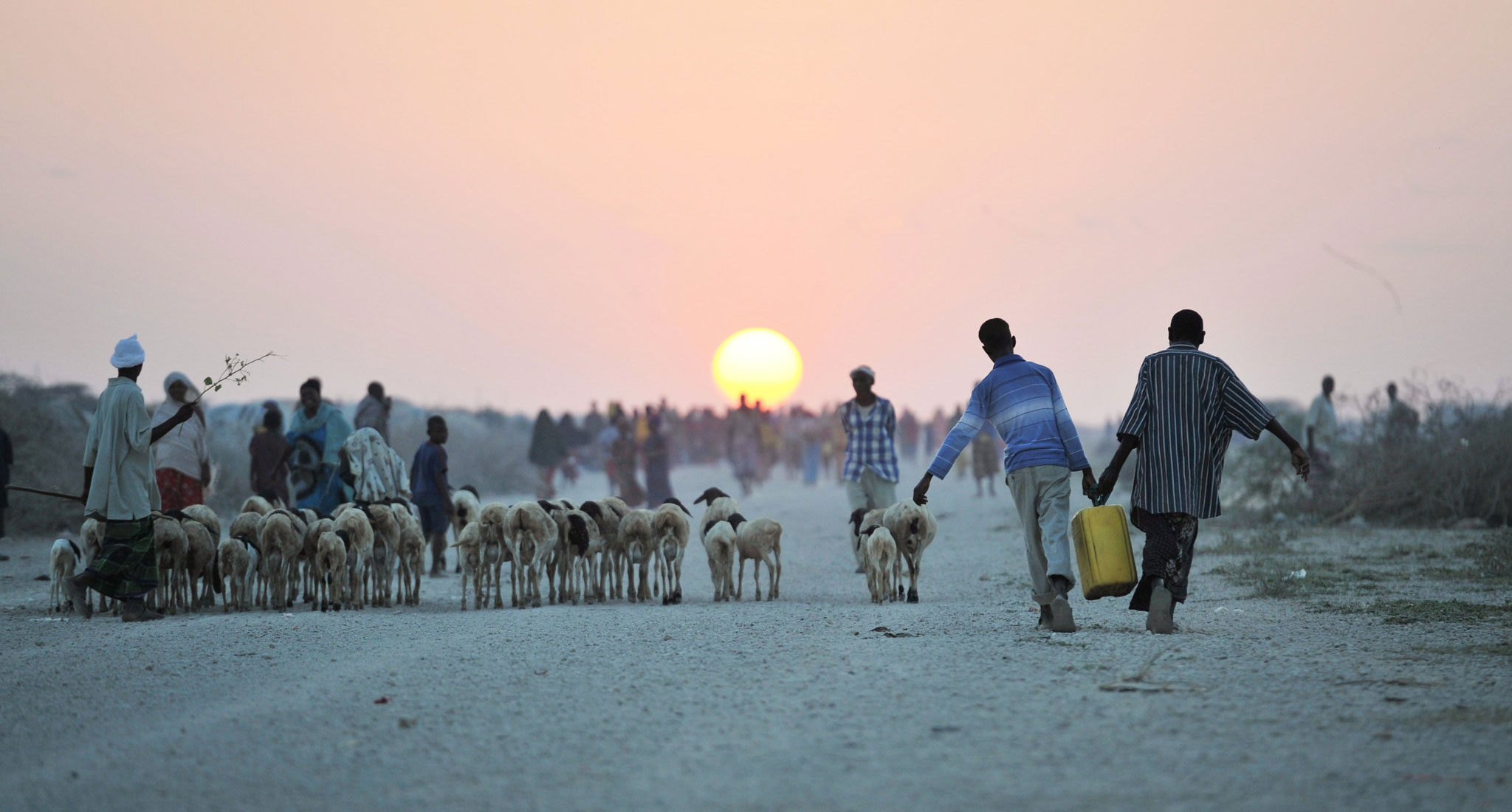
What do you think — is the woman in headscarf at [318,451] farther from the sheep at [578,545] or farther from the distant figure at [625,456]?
the distant figure at [625,456]

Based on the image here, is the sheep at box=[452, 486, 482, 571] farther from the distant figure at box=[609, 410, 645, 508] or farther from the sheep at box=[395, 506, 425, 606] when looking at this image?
the distant figure at box=[609, 410, 645, 508]

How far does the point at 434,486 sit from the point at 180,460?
8.38ft

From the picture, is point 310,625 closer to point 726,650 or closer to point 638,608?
point 638,608

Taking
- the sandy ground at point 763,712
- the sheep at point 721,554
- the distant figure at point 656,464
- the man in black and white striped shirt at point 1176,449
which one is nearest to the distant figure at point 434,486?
the sheep at point 721,554

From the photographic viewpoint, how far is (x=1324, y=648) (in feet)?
24.8

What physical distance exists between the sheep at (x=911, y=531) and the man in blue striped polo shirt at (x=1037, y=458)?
2.14 m

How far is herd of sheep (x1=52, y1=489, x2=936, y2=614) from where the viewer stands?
10.7 m

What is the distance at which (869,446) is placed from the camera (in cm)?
1354

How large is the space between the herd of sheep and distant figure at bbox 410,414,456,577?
78.6 inches

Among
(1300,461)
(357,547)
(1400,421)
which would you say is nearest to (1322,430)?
(1400,421)

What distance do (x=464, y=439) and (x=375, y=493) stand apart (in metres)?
27.7

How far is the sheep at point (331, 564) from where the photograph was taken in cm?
1065

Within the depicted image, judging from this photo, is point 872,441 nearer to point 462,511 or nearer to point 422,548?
point 462,511

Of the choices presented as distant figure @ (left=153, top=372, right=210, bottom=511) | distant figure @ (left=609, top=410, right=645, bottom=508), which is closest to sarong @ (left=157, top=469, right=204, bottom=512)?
distant figure @ (left=153, top=372, right=210, bottom=511)
